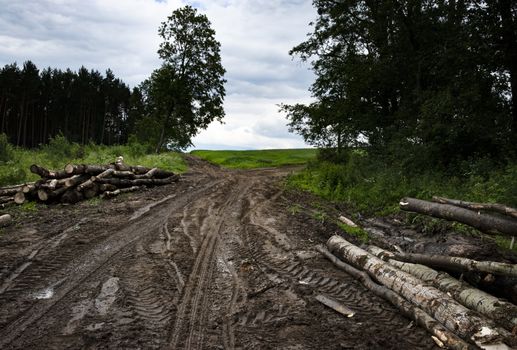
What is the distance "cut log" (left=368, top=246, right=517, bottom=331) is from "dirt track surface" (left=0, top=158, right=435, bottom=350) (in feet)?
2.93

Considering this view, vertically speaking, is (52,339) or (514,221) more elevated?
(514,221)

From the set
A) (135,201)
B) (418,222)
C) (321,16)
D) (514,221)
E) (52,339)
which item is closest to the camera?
(52,339)

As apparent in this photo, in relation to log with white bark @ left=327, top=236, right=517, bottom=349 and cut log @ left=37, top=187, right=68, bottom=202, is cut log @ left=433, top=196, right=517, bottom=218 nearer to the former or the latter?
log with white bark @ left=327, top=236, right=517, bottom=349

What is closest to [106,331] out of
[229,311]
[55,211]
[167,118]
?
[229,311]

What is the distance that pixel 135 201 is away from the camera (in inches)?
544

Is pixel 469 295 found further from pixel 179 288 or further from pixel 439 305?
pixel 179 288

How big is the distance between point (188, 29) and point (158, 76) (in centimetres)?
516

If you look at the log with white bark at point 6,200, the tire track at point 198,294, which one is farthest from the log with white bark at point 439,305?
the log with white bark at point 6,200

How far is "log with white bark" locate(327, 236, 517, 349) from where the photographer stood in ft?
14.4

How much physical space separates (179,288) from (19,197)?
33.4ft

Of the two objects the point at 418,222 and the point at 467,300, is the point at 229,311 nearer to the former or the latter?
the point at 467,300

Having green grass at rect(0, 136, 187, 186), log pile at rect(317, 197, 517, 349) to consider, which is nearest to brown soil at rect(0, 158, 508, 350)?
log pile at rect(317, 197, 517, 349)

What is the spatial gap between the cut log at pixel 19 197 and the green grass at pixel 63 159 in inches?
159

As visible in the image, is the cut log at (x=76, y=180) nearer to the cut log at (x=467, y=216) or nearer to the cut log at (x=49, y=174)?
the cut log at (x=49, y=174)
